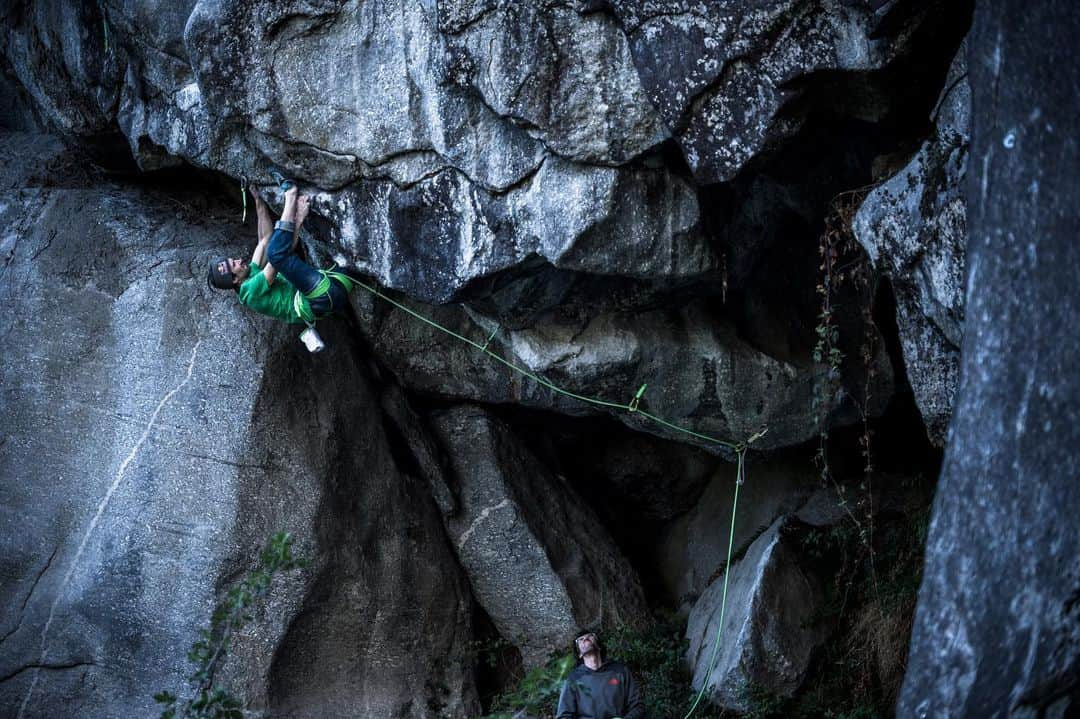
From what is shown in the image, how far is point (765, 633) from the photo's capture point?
6828 millimetres

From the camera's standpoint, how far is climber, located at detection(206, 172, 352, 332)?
623cm

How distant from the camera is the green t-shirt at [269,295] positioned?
247 inches

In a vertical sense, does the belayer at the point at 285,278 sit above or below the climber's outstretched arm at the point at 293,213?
below

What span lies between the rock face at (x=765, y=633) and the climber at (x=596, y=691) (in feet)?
1.94

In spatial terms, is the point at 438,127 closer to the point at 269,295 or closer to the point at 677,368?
the point at 269,295

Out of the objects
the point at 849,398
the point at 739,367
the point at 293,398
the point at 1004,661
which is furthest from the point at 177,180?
the point at 1004,661

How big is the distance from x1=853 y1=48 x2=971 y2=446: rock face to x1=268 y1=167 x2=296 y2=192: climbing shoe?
3411 mm

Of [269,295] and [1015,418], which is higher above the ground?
[269,295]

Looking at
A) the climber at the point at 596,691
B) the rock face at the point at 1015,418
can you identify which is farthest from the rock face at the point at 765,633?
the rock face at the point at 1015,418

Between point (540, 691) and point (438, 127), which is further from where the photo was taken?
point (540, 691)

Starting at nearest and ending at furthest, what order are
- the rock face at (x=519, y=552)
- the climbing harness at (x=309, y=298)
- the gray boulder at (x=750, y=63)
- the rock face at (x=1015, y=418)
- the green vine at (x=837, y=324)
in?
the rock face at (x=1015, y=418) < the gray boulder at (x=750, y=63) < the green vine at (x=837, y=324) < the climbing harness at (x=309, y=298) < the rock face at (x=519, y=552)

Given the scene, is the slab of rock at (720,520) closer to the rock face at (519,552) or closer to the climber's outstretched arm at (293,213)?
the rock face at (519,552)

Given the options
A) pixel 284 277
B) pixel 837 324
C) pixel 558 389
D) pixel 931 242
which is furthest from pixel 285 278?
pixel 931 242

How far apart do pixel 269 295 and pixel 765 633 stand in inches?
156
